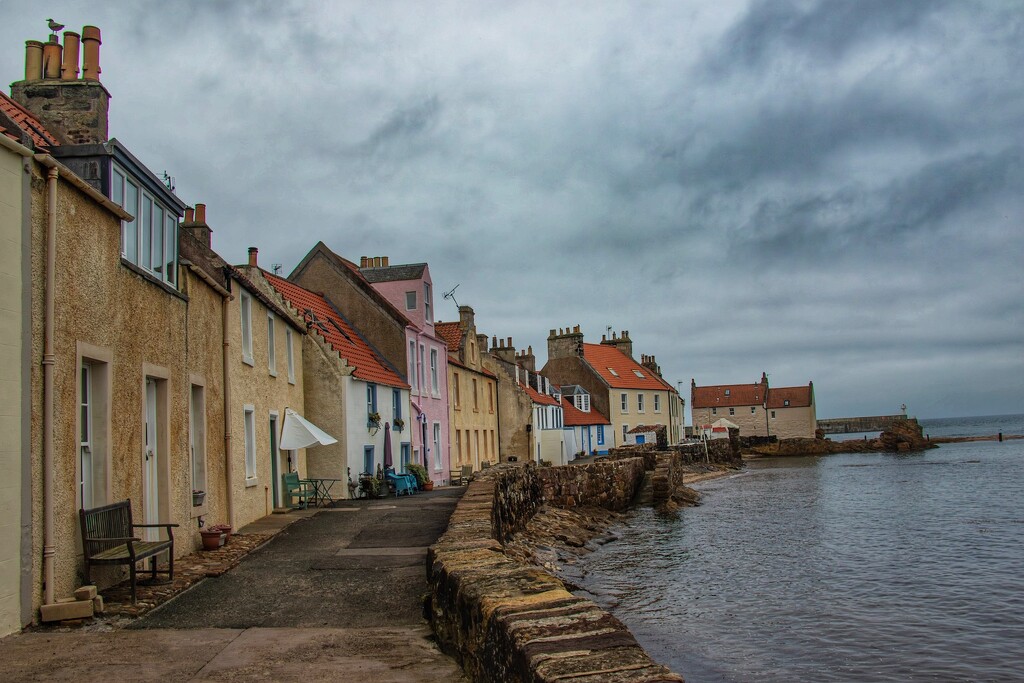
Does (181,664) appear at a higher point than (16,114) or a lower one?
lower

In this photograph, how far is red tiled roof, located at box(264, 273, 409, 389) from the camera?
2341 centimetres

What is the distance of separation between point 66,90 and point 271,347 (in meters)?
8.28

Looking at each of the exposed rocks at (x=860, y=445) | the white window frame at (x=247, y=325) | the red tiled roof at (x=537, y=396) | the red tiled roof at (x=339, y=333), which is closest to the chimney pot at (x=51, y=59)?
the white window frame at (x=247, y=325)

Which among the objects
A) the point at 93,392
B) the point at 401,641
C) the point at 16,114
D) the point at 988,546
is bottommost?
the point at 988,546

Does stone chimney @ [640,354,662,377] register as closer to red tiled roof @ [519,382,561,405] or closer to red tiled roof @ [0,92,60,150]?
red tiled roof @ [519,382,561,405]

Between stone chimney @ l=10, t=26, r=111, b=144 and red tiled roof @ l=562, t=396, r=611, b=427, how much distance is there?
49669mm

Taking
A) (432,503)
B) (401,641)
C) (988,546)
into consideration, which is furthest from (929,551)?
(401,641)

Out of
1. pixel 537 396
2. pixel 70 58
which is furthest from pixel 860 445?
pixel 70 58

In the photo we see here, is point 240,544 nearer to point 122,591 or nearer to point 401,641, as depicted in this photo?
point 122,591

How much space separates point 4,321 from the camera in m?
7.74

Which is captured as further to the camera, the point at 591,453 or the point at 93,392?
the point at 591,453

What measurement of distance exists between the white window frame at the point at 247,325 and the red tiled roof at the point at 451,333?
62.8 feet

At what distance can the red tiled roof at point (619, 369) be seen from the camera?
6825 cm

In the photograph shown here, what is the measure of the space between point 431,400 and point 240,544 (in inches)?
688
